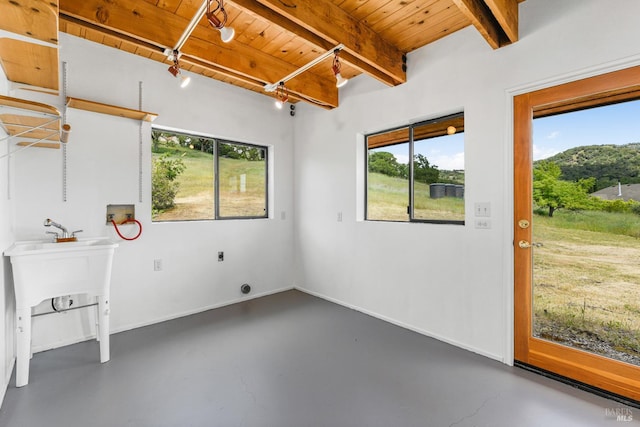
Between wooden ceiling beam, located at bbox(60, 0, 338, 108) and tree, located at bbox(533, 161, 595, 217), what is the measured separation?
2.32m

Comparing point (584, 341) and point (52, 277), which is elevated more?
point (52, 277)

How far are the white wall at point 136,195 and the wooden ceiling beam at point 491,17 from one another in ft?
8.83

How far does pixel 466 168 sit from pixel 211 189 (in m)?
2.86

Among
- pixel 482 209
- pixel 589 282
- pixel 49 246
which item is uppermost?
pixel 482 209

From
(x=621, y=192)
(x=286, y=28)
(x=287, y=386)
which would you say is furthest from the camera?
(x=286, y=28)

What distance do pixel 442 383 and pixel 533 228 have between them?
1.31 meters

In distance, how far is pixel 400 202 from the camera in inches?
127

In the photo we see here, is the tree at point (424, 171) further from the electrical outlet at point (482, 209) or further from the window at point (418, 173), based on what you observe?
the electrical outlet at point (482, 209)

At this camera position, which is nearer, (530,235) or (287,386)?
(287,386)

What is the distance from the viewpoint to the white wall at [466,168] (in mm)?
2014

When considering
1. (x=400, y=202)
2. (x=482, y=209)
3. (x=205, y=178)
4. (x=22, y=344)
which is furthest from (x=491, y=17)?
(x=22, y=344)

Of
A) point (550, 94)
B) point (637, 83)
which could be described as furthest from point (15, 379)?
point (637, 83)

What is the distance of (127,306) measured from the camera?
292 centimetres

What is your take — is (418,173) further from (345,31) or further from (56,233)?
(56,233)
